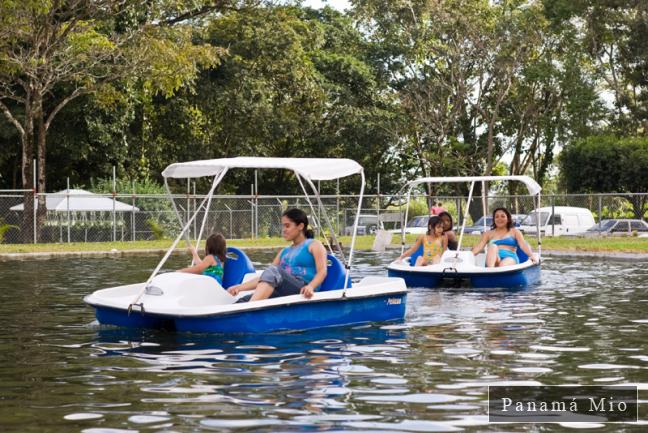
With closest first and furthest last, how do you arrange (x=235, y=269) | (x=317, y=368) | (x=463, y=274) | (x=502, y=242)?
(x=317, y=368), (x=235, y=269), (x=463, y=274), (x=502, y=242)

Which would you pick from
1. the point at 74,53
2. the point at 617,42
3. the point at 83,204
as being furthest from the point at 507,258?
the point at 617,42

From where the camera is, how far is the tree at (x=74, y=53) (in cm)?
3931

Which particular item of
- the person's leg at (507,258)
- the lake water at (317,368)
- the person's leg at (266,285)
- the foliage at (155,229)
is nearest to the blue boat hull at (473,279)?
the person's leg at (507,258)

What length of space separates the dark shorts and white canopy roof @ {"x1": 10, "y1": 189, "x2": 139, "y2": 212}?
30.9 metres

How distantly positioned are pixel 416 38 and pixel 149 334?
5416cm

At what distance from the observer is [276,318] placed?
12.7 meters

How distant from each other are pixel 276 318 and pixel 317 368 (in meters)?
2.37

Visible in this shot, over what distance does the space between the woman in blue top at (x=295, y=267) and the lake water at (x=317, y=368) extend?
531mm

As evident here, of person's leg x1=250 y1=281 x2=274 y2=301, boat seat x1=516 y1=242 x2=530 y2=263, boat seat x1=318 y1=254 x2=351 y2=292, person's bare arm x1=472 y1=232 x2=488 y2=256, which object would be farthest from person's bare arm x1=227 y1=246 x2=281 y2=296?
boat seat x1=516 y1=242 x2=530 y2=263

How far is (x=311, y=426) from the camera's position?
302 inches

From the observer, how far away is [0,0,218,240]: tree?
39.3 metres

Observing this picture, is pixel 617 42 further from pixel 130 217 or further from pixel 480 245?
pixel 480 245

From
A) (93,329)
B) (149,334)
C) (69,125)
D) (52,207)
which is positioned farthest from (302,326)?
(69,125)

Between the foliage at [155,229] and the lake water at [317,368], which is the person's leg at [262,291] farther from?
the foliage at [155,229]
